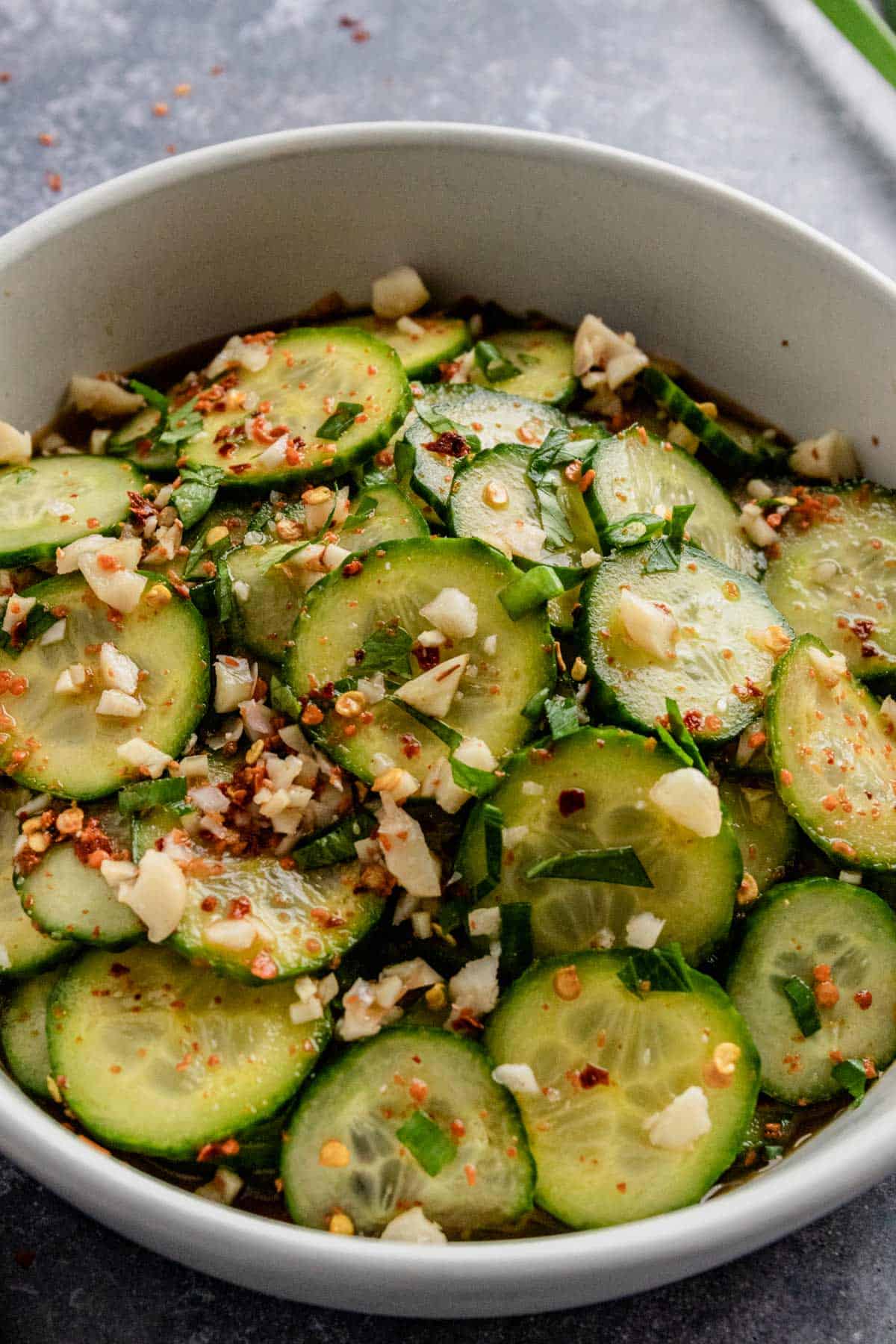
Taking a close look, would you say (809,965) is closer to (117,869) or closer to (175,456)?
(117,869)

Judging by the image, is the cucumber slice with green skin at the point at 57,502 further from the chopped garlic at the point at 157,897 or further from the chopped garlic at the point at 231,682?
the chopped garlic at the point at 157,897

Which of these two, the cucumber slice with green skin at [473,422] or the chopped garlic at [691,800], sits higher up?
the cucumber slice with green skin at [473,422]

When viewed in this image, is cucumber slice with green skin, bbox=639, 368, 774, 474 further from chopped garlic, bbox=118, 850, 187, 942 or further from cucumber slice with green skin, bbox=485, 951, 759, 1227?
chopped garlic, bbox=118, 850, 187, 942

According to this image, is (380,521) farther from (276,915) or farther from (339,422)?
(276,915)

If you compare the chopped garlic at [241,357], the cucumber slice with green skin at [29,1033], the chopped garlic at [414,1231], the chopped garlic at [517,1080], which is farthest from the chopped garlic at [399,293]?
the chopped garlic at [414,1231]

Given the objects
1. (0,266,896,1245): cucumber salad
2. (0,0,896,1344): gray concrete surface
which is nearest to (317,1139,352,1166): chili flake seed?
(0,266,896,1245): cucumber salad

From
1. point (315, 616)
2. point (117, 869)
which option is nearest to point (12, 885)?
point (117, 869)
